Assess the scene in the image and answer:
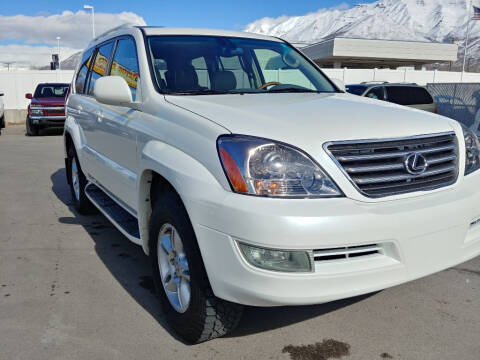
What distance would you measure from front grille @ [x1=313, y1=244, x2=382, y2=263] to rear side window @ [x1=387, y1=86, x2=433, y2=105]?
32.7 feet

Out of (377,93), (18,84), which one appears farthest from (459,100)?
(18,84)

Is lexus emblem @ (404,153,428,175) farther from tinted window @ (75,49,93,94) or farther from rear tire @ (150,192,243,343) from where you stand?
tinted window @ (75,49,93,94)

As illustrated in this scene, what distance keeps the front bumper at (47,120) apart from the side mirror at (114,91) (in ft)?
39.9

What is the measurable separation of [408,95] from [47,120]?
1064 cm

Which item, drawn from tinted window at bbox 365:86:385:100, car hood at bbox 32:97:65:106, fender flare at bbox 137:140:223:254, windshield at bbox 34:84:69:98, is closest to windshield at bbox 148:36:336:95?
fender flare at bbox 137:140:223:254

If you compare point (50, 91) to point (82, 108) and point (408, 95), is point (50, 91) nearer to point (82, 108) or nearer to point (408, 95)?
point (408, 95)

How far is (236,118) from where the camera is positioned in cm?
245

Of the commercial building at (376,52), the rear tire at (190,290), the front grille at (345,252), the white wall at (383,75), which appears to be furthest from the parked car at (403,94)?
the commercial building at (376,52)

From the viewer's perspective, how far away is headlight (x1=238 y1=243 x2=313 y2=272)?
2111 millimetres

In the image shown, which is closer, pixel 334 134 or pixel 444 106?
pixel 334 134

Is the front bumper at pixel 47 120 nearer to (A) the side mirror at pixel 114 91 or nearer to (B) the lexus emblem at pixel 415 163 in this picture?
(A) the side mirror at pixel 114 91

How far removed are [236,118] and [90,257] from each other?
2.31 metres

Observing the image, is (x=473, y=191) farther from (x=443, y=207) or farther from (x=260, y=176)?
(x=260, y=176)

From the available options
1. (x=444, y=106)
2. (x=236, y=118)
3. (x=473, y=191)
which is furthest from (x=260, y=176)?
(x=444, y=106)
